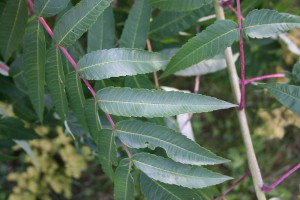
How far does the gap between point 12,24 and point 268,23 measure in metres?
0.48

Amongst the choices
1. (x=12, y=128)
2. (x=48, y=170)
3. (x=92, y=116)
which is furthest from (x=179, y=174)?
(x=48, y=170)

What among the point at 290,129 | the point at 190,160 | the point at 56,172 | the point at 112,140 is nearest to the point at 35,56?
the point at 112,140

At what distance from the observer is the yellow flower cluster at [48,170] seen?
2.11 m

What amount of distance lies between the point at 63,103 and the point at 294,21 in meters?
0.41

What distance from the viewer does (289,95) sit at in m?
0.77

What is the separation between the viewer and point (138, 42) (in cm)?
88

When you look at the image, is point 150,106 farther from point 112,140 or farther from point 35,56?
point 35,56

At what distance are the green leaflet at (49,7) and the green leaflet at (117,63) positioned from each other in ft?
0.30

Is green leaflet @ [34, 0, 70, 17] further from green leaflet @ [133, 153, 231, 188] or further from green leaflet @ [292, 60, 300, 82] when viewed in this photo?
green leaflet @ [292, 60, 300, 82]

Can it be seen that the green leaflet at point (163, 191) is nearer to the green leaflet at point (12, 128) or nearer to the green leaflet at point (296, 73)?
the green leaflet at point (296, 73)

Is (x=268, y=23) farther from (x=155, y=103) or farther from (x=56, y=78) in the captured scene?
(x=56, y=78)

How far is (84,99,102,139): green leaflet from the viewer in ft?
2.33

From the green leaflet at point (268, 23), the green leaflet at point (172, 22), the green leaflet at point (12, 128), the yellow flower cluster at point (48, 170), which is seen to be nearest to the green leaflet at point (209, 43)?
the green leaflet at point (268, 23)

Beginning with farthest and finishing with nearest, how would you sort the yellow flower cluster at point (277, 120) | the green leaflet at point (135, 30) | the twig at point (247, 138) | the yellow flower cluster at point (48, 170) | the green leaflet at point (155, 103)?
1. the yellow flower cluster at point (48, 170)
2. the yellow flower cluster at point (277, 120)
3. the green leaflet at point (135, 30)
4. the twig at point (247, 138)
5. the green leaflet at point (155, 103)
